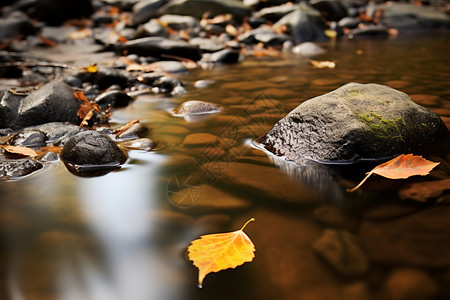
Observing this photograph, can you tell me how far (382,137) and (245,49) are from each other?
4705mm

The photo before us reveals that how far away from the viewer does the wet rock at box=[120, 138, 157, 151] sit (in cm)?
199

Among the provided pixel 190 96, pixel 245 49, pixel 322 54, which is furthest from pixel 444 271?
pixel 245 49

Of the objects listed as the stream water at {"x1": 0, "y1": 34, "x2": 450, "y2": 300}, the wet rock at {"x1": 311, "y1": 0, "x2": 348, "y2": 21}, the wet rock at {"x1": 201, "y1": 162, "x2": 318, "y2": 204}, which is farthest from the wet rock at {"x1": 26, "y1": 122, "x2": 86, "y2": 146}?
the wet rock at {"x1": 311, "y1": 0, "x2": 348, "y2": 21}

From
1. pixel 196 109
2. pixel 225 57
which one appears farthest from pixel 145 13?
pixel 196 109

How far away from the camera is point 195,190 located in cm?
151

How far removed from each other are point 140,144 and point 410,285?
1.50m

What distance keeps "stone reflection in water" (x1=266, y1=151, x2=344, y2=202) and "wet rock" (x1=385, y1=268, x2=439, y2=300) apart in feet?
1.37

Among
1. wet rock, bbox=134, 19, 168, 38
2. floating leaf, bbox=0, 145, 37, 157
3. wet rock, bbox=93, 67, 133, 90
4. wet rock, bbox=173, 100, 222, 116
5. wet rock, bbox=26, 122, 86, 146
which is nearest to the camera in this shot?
floating leaf, bbox=0, 145, 37, 157

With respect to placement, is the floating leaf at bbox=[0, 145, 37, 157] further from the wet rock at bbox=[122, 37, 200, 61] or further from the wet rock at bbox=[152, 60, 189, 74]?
the wet rock at bbox=[122, 37, 200, 61]

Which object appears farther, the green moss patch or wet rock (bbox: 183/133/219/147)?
wet rock (bbox: 183/133/219/147)

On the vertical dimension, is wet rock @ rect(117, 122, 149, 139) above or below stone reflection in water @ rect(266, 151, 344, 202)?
below

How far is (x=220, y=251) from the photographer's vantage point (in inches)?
43.4

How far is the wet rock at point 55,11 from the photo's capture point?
842 cm

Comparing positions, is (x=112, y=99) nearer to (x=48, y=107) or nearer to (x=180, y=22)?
(x=48, y=107)
